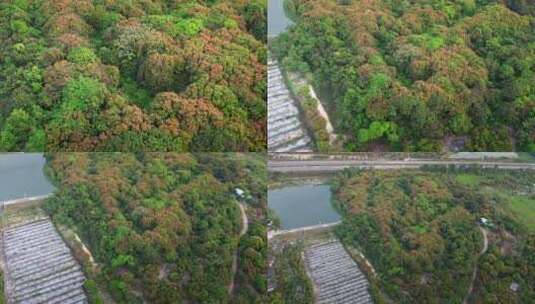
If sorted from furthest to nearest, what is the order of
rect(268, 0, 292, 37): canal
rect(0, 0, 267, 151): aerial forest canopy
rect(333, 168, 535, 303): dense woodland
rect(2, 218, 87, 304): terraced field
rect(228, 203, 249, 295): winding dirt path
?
rect(268, 0, 292, 37): canal, rect(333, 168, 535, 303): dense woodland, rect(228, 203, 249, 295): winding dirt path, rect(0, 0, 267, 151): aerial forest canopy, rect(2, 218, 87, 304): terraced field

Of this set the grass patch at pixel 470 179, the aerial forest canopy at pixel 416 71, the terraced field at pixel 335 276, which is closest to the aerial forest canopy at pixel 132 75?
the aerial forest canopy at pixel 416 71

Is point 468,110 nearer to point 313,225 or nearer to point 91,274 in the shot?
point 313,225

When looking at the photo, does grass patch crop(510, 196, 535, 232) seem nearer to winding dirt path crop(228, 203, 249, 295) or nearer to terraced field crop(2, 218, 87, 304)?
winding dirt path crop(228, 203, 249, 295)

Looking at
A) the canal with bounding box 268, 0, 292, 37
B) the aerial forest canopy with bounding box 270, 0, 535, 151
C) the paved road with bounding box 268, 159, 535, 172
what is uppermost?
the canal with bounding box 268, 0, 292, 37

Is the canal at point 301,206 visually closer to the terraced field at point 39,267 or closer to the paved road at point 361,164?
the paved road at point 361,164

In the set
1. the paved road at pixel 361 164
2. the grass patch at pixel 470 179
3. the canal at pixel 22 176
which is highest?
the canal at pixel 22 176

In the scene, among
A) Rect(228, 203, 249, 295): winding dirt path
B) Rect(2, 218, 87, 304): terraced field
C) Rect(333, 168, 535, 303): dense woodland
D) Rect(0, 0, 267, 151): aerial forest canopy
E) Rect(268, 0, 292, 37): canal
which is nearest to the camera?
Rect(2, 218, 87, 304): terraced field

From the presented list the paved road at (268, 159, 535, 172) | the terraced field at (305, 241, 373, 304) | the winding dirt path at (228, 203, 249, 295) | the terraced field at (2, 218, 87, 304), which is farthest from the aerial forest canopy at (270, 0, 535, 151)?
the terraced field at (2, 218, 87, 304)
